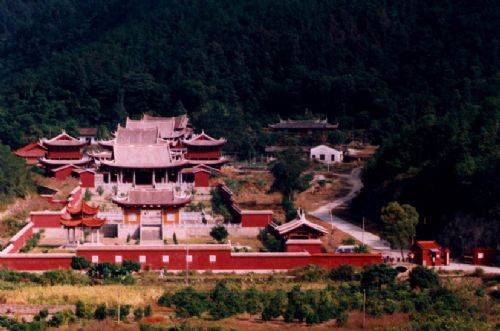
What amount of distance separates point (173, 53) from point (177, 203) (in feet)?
157

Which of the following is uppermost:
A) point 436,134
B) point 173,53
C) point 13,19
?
point 13,19

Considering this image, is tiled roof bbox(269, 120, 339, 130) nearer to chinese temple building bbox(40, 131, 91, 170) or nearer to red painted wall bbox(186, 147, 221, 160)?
red painted wall bbox(186, 147, 221, 160)

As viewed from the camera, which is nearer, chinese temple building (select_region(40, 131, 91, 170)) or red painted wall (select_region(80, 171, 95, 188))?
red painted wall (select_region(80, 171, 95, 188))

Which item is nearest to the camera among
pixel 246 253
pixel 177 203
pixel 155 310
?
pixel 155 310

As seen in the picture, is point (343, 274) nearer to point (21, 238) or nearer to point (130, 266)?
point (130, 266)

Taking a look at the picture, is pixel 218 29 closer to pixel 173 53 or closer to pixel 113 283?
pixel 173 53

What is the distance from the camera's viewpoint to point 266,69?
8338 centimetres

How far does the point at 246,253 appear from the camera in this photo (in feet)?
112

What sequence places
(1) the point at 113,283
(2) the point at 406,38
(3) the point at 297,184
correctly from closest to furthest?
(1) the point at 113,283
(3) the point at 297,184
(2) the point at 406,38

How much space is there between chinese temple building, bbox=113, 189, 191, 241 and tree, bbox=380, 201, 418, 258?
25.8 feet

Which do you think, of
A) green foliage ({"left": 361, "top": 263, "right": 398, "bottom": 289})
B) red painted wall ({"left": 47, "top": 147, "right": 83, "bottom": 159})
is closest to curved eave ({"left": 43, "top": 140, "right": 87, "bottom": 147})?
red painted wall ({"left": 47, "top": 147, "right": 83, "bottom": 159})

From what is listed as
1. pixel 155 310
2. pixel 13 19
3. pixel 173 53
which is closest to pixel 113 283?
pixel 155 310

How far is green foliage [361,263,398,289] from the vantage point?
3084 centimetres

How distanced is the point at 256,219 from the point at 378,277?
10.3 metres
